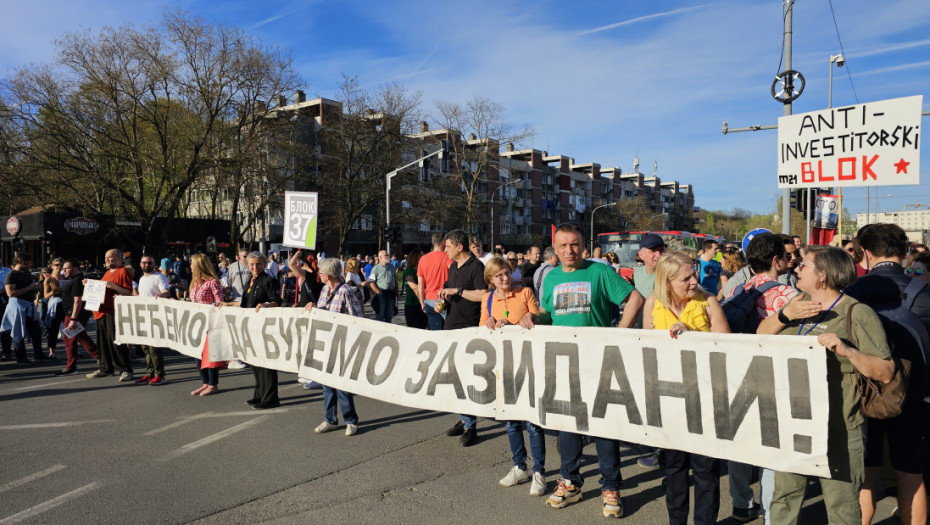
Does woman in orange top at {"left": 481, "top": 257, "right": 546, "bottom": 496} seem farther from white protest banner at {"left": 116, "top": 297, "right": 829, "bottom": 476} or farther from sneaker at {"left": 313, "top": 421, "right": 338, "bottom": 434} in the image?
sneaker at {"left": 313, "top": 421, "right": 338, "bottom": 434}

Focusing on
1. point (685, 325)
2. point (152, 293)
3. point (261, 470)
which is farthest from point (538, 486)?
point (152, 293)

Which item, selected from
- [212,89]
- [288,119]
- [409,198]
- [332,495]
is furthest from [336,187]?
[332,495]

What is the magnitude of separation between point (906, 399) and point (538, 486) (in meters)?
2.37

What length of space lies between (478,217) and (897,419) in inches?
2074

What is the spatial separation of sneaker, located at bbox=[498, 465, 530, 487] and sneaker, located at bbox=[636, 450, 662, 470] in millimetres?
1090

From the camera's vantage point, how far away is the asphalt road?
13.9ft

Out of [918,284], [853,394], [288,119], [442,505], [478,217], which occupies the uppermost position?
[288,119]

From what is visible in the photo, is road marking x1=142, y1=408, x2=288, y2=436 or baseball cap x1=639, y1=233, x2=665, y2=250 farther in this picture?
road marking x1=142, y1=408, x2=288, y2=436

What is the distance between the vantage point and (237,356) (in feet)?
23.2

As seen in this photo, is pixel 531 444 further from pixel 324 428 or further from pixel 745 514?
pixel 324 428

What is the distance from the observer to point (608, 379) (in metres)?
4.12

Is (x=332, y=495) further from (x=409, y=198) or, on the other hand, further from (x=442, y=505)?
(x=409, y=198)

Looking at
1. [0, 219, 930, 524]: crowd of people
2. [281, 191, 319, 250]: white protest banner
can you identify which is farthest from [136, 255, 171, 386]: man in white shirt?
[0, 219, 930, 524]: crowd of people

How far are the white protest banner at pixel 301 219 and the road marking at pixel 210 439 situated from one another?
2.55 meters
